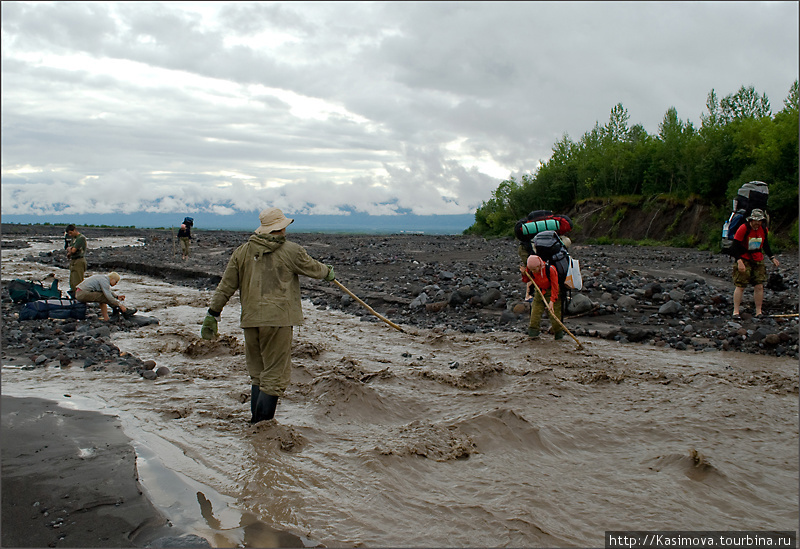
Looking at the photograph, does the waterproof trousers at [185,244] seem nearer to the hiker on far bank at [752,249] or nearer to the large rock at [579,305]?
the large rock at [579,305]

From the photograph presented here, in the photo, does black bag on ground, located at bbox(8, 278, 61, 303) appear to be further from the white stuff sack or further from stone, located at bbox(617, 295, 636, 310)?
stone, located at bbox(617, 295, 636, 310)

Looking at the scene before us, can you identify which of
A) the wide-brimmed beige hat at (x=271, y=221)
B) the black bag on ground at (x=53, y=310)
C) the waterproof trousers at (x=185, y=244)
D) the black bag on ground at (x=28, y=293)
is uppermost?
the wide-brimmed beige hat at (x=271, y=221)

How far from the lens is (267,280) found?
5387mm

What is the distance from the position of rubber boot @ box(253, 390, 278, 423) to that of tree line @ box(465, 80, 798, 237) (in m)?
25.8

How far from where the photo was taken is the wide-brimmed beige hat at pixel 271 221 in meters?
5.50

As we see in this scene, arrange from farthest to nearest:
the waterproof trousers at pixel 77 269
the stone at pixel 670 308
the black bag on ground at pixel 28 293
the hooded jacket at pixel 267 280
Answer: the waterproof trousers at pixel 77 269, the black bag on ground at pixel 28 293, the stone at pixel 670 308, the hooded jacket at pixel 267 280

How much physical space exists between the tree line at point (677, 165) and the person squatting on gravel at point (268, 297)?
83.7ft

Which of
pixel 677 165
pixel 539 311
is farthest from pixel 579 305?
pixel 677 165

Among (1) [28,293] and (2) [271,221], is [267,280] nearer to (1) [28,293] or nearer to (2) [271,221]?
(2) [271,221]

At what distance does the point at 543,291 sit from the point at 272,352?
5.62 meters

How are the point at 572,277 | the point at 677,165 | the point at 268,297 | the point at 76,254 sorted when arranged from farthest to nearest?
1. the point at 677,165
2. the point at 76,254
3. the point at 572,277
4. the point at 268,297

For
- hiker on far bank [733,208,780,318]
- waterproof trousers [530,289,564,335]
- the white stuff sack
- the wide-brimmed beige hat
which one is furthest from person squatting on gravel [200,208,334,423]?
hiker on far bank [733,208,780,318]

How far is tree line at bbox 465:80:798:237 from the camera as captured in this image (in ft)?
81.4

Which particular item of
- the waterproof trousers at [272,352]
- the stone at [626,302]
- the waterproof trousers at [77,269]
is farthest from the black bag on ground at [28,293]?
the stone at [626,302]
